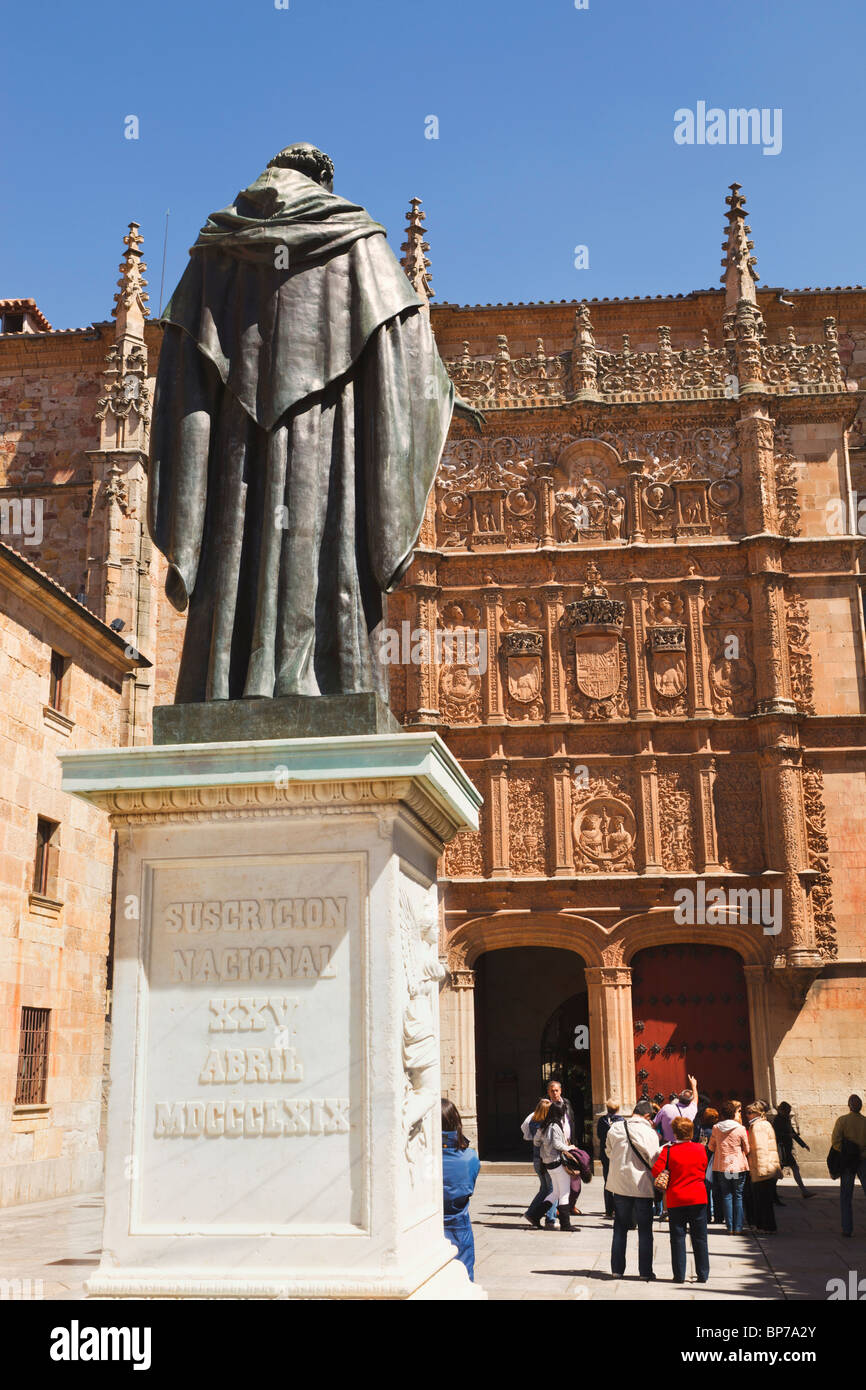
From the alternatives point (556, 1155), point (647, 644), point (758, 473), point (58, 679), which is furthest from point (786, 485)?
point (556, 1155)

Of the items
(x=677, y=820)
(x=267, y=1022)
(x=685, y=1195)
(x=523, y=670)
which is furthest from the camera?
(x=523, y=670)

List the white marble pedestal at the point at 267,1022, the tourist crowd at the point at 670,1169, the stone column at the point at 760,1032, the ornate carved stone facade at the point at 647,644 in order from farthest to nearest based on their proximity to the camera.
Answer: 1. the ornate carved stone facade at the point at 647,644
2. the stone column at the point at 760,1032
3. the tourist crowd at the point at 670,1169
4. the white marble pedestal at the point at 267,1022

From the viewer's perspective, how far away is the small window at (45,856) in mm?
18844

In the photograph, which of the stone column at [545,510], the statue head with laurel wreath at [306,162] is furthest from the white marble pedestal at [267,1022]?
the stone column at [545,510]

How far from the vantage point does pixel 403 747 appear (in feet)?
11.9

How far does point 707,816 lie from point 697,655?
3049mm

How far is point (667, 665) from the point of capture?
81.0ft

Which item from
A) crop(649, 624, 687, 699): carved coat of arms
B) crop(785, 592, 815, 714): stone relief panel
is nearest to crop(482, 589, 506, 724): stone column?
crop(649, 624, 687, 699): carved coat of arms

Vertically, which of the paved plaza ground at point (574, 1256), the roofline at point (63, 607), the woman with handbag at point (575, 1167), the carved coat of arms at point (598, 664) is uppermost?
the carved coat of arms at point (598, 664)

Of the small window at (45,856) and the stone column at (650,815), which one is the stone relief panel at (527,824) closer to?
the stone column at (650,815)

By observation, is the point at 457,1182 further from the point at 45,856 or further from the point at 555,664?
the point at 555,664

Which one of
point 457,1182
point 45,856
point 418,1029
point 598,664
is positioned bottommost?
point 457,1182

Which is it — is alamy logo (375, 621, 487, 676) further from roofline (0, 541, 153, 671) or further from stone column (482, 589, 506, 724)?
roofline (0, 541, 153, 671)

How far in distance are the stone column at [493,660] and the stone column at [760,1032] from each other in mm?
6368
